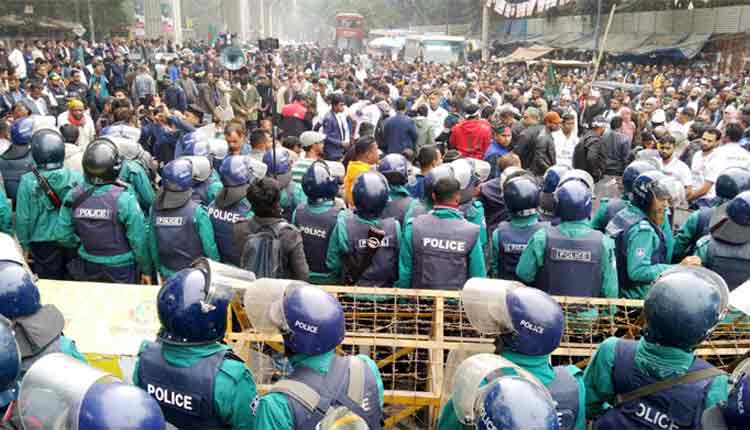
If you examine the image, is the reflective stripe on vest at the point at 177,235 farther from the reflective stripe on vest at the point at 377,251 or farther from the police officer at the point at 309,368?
the police officer at the point at 309,368

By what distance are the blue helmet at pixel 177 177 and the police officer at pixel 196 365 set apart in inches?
97.8

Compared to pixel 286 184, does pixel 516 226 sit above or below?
below

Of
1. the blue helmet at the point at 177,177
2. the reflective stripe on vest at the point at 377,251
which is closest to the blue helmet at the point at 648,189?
the reflective stripe on vest at the point at 377,251

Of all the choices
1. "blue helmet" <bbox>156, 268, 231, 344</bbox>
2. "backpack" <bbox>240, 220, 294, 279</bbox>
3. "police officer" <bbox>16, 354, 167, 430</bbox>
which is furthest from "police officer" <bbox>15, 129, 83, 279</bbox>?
"police officer" <bbox>16, 354, 167, 430</bbox>

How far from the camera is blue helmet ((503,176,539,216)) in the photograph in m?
5.04

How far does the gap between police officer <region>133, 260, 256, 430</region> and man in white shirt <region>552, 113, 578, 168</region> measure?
24.3ft

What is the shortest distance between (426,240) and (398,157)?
1544mm

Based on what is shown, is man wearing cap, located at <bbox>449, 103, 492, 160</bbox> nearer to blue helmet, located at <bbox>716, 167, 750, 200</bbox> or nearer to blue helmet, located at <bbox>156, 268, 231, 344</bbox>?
blue helmet, located at <bbox>716, 167, 750, 200</bbox>

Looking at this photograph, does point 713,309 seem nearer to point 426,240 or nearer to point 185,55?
point 426,240

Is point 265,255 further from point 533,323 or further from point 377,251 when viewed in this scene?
point 533,323

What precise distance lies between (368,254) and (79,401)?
127 inches

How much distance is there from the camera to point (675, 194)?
4.97 meters

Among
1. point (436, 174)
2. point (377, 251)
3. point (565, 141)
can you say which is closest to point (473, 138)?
point (565, 141)

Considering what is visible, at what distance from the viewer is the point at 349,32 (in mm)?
48156
